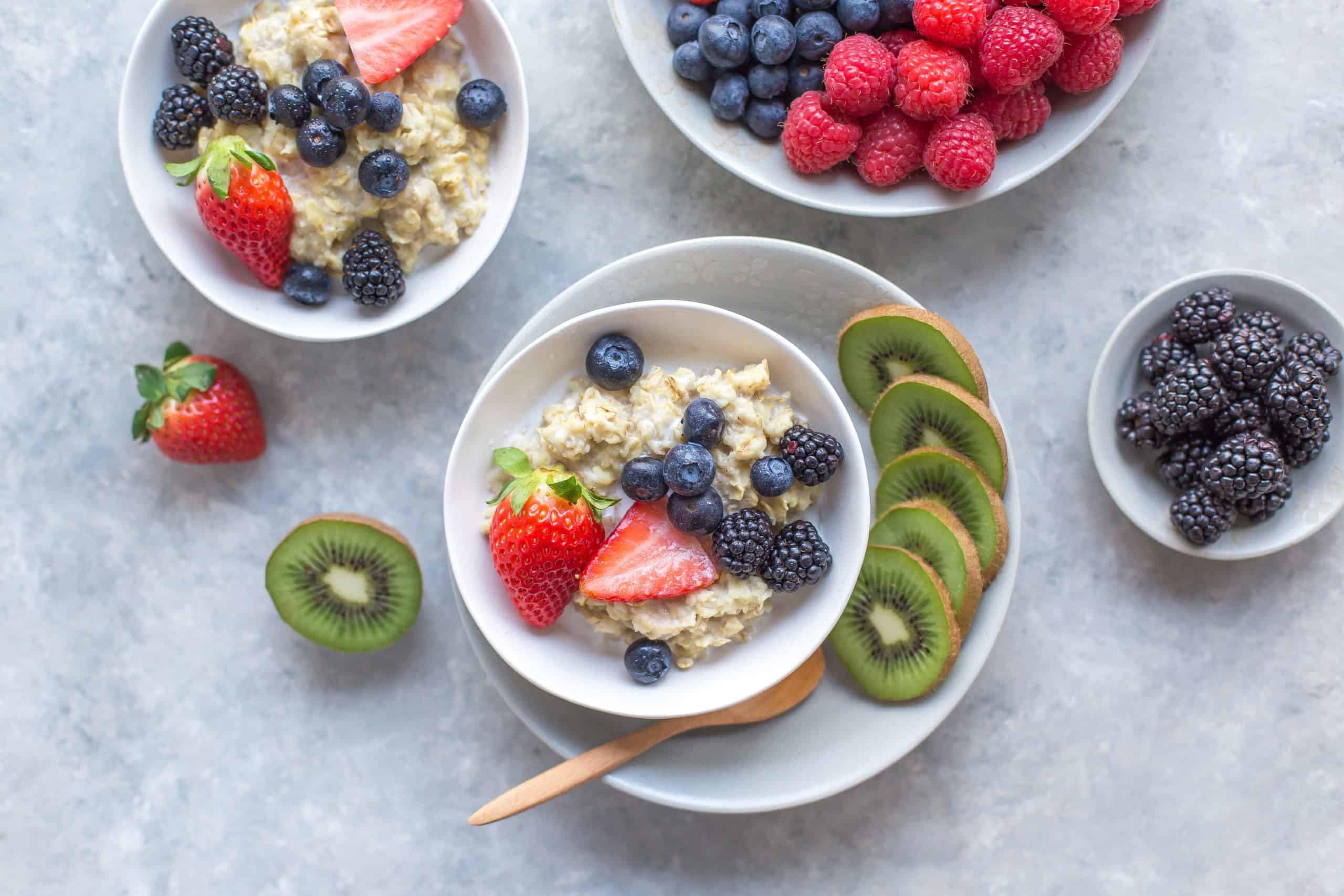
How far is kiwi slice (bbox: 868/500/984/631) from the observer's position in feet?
7.23

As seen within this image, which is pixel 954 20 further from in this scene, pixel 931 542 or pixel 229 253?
pixel 229 253

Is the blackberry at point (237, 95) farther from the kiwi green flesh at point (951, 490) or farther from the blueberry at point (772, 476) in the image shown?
the kiwi green flesh at point (951, 490)

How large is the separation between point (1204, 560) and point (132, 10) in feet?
10.5

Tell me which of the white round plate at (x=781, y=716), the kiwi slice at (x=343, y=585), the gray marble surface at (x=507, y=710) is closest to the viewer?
the white round plate at (x=781, y=716)

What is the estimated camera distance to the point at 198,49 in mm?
2199

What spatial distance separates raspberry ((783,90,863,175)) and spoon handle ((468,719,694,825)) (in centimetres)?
137

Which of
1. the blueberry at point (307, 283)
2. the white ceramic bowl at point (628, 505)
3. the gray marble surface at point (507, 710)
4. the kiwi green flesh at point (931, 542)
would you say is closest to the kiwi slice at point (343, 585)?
the gray marble surface at point (507, 710)

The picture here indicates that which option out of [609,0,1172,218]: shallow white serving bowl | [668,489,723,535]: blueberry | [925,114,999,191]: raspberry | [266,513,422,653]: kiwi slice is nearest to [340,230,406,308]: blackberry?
[266,513,422,653]: kiwi slice

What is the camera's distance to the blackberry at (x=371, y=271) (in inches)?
88.4

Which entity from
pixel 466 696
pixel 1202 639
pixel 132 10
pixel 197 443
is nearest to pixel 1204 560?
pixel 1202 639

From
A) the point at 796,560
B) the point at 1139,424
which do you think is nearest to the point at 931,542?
the point at 796,560

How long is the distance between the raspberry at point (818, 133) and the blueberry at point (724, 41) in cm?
18

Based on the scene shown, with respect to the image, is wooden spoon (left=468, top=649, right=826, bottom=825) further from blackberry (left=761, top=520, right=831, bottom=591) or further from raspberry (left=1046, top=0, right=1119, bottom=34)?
raspberry (left=1046, top=0, right=1119, bottom=34)

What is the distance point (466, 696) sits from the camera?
2635 mm
